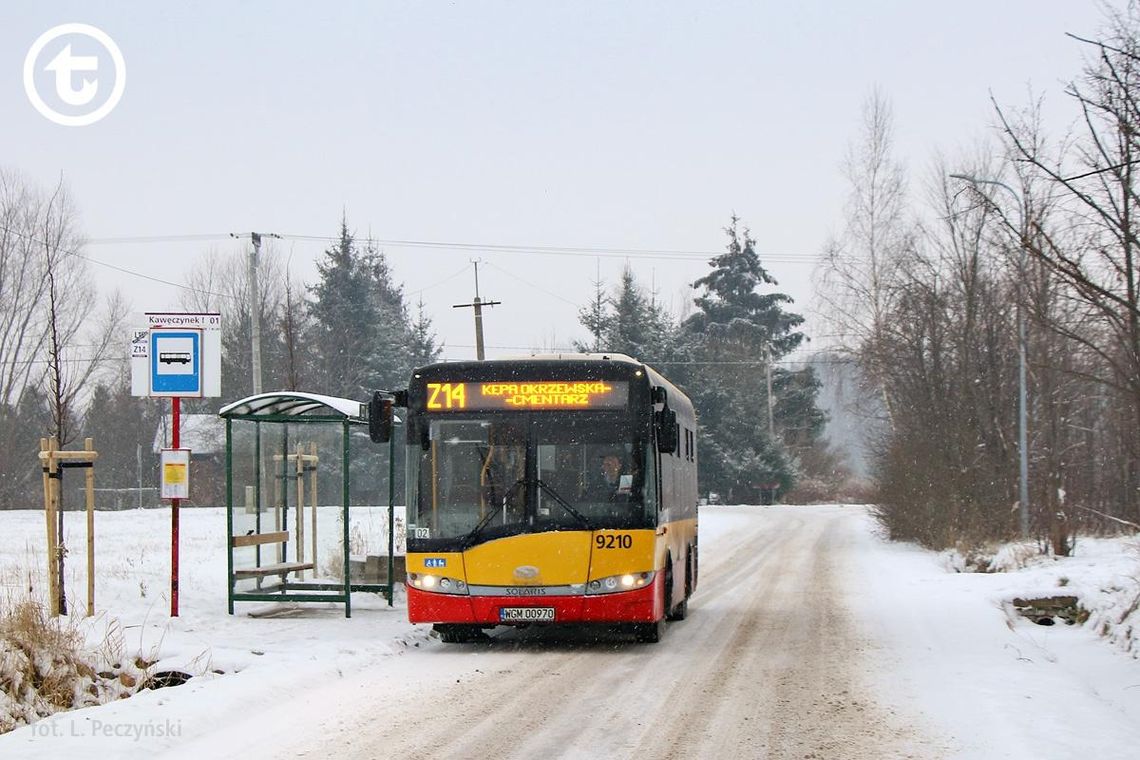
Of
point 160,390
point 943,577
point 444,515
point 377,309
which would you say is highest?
point 377,309

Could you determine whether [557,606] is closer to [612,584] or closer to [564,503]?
[612,584]

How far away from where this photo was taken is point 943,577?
21797mm

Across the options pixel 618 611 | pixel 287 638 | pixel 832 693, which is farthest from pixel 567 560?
pixel 832 693

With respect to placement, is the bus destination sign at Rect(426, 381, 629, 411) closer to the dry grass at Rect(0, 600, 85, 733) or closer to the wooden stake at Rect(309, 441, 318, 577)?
the dry grass at Rect(0, 600, 85, 733)

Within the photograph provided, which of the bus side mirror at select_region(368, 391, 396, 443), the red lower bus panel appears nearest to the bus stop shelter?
the bus side mirror at select_region(368, 391, 396, 443)

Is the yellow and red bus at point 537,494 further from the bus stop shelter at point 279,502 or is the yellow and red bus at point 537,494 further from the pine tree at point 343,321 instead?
the pine tree at point 343,321

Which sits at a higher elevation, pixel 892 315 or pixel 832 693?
pixel 892 315

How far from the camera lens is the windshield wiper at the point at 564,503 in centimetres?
1320

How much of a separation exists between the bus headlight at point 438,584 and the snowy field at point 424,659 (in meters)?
0.63

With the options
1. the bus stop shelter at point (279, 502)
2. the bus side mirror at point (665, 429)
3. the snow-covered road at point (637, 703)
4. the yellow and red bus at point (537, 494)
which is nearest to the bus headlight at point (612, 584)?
the yellow and red bus at point (537, 494)

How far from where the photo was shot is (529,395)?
1370 cm

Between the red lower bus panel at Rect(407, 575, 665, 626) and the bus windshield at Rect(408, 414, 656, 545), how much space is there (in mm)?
635

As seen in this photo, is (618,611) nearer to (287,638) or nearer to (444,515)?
(444,515)

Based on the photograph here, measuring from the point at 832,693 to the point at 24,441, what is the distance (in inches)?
2080
